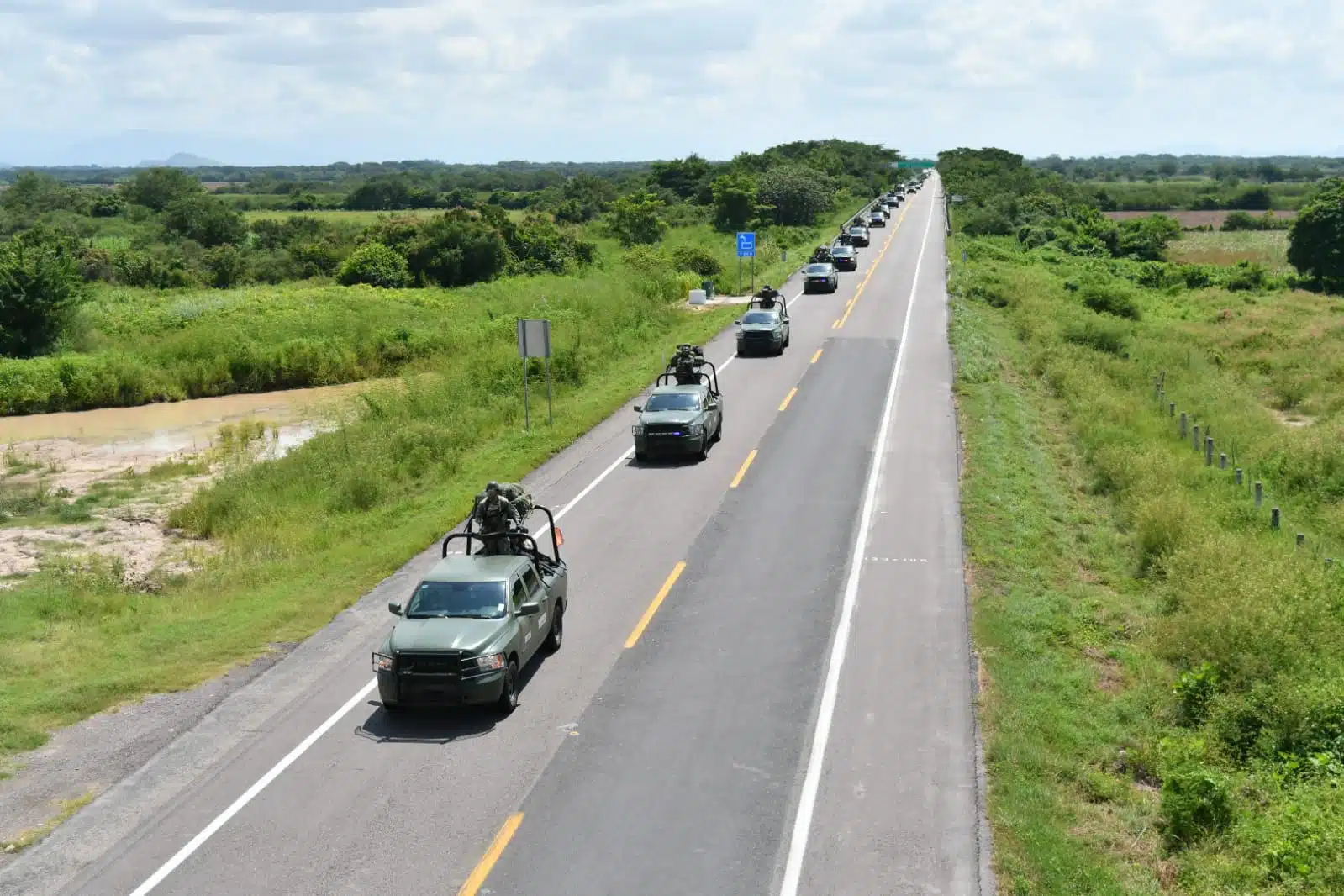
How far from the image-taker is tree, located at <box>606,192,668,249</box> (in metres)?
90.9

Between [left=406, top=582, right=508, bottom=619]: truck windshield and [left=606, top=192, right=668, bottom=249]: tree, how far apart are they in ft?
246

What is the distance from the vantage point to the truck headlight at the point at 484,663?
1421 cm

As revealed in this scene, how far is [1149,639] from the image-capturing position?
17.3m

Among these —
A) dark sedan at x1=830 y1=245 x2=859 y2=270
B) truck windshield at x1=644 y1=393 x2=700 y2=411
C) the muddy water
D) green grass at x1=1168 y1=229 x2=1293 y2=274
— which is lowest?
the muddy water

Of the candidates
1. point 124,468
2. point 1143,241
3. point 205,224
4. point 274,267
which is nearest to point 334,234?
point 205,224

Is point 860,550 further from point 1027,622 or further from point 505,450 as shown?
point 505,450

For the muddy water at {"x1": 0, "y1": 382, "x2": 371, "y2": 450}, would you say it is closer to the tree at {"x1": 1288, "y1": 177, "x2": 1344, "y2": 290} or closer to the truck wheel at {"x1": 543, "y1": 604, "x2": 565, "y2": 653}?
the truck wheel at {"x1": 543, "y1": 604, "x2": 565, "y2": 653}

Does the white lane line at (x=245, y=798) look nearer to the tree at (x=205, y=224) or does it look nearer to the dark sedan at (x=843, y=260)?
the dark sedan at (x=843, y=260)

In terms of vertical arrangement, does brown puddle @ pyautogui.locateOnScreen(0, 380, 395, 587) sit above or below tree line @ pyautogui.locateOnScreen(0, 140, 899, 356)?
below

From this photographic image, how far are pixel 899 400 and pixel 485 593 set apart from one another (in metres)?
20.4

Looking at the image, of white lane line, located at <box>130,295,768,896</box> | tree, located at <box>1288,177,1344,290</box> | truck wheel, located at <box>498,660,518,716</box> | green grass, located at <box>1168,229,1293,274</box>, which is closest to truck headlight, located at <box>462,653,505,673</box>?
truck wheel, located at <box>498,660,518,716</box>

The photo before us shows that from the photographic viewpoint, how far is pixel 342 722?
14617 millimetres

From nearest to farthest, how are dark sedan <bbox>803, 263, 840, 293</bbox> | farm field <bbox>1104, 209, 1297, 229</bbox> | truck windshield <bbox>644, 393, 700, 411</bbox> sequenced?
truck windshield <bbox>644, 393, 700, 411</bbox>
dark sedan <bbox>803, 263, 840, 293</bbox>
farm field <bbox>1104, 209, 1297, 229</bbox>

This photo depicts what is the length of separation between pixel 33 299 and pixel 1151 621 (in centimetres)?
4733
